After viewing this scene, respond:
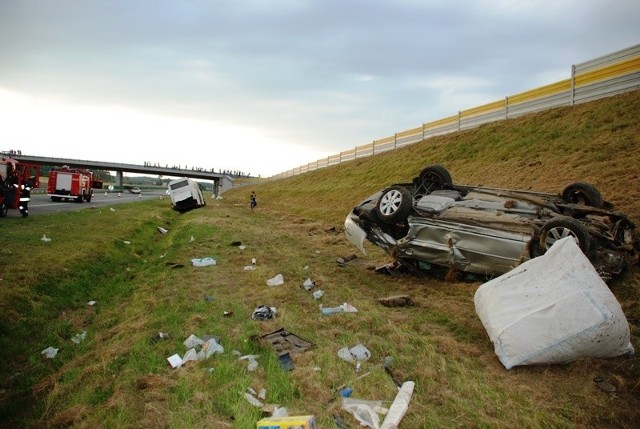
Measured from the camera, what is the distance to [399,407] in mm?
2979

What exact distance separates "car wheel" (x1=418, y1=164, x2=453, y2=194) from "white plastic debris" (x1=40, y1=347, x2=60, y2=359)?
630 cm

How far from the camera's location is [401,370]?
365 cm

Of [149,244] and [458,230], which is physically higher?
[458,230]

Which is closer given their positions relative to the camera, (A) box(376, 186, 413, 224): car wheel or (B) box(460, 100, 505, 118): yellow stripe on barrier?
(A) box(376, 186, 413, 224): car wheel

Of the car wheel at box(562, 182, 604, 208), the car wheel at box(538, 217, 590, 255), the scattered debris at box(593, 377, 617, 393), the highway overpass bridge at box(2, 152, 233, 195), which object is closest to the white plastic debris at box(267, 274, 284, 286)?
the car wheel at box(538, 217, 590, 255)

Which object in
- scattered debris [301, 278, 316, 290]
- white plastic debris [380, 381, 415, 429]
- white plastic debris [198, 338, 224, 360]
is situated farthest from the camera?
scattered debris [301, 278, 316, 290]

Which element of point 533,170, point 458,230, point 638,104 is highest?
point 638,104

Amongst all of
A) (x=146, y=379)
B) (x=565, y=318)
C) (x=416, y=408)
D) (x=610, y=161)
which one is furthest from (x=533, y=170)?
(x=146, y=379)

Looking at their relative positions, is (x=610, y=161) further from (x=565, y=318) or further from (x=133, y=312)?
(x=133, y=312)

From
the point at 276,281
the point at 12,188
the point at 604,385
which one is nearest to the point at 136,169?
the point at 12,188

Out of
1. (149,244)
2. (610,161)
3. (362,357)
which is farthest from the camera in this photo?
(149,244)

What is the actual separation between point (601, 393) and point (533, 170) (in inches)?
384

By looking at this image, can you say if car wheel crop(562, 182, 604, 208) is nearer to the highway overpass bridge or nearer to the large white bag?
the large white bag

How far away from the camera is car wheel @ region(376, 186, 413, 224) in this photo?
6746 millimetres
